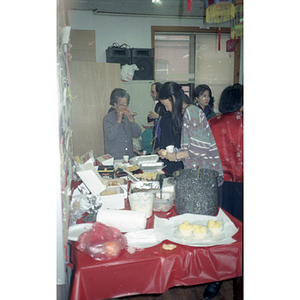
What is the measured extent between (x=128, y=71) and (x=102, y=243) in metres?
1.99

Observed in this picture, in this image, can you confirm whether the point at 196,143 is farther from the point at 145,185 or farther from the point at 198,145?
the point at 145,185

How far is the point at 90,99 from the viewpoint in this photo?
2424mm

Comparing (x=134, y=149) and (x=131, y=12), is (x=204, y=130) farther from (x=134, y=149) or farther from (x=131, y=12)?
(x=131, y=12)

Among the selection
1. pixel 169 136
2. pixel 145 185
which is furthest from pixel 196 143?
pixel 169 136

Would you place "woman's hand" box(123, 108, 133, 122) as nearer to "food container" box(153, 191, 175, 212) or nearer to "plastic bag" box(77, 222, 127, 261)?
"food container" box(153, 191, 175, 212)

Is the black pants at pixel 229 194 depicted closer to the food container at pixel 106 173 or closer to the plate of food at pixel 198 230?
the plate of food at pixel 198 230

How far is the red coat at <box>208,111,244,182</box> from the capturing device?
1506 millimetres

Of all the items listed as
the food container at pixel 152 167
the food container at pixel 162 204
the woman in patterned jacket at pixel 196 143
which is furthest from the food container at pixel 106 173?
the food container at pixel 162 204

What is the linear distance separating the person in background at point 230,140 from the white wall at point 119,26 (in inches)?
47.5

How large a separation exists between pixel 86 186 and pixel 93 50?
1.55 metres

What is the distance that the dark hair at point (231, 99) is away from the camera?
1.43 metres
